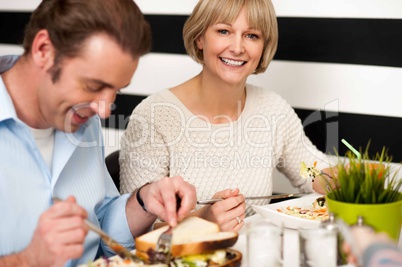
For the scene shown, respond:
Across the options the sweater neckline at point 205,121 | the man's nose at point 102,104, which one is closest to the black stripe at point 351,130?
the sweater neckline at point 205,121

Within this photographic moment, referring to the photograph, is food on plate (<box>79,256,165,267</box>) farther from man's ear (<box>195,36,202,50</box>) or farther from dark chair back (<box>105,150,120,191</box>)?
man's ear (<box>195,36,202,50</box>)

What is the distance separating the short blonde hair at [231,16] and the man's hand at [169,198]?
30.8 inches

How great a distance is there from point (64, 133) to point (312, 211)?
28.9 inches

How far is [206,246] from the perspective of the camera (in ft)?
4.12

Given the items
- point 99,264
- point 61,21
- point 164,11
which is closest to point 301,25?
point 164,11

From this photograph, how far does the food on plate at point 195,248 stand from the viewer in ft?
4.10

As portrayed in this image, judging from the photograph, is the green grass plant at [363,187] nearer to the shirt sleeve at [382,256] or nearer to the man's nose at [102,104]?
the shirt sleeve at [382,256]

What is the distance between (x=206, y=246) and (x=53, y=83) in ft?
1.54

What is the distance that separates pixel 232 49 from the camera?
2.12m

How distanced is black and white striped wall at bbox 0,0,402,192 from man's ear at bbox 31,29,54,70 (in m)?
1.42

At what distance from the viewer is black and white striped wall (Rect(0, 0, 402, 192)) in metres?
2.38

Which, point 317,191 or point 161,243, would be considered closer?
point 161,243

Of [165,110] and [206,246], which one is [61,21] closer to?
[206,246]

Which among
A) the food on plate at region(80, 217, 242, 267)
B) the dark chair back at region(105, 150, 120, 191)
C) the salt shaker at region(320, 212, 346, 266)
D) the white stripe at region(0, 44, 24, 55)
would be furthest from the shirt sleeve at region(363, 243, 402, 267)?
the white stripe at region(0, 44, 24, 55)
